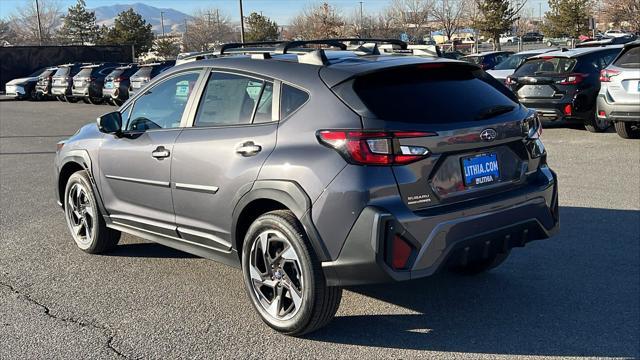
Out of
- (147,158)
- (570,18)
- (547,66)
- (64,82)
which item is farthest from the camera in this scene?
(570,18)

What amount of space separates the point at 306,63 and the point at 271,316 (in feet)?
5.26

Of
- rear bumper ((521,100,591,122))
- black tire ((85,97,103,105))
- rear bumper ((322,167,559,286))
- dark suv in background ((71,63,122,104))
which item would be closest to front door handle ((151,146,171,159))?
rear bumper ((322,167,559,286))

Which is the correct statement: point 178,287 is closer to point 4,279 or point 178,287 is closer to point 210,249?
point 210,249

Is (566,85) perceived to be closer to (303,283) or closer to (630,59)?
(630,59)

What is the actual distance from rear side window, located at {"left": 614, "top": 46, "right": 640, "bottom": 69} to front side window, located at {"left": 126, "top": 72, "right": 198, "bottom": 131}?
8180 mm

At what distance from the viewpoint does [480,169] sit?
12.8 ft

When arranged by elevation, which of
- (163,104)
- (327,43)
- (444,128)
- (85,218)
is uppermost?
(327,43)

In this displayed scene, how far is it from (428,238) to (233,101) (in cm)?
170

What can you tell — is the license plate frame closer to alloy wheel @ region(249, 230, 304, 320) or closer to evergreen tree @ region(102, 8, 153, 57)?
alloy wheel @ region(249, 230, 304, 320)

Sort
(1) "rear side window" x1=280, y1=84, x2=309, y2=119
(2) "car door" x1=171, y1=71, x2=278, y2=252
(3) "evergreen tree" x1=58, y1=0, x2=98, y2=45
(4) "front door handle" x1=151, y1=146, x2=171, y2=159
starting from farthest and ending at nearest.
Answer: (3) "evergreen tree" x1=58, y1=0, x2=98, y2=45 → (4) "front door handle" x1=151, y1=146, x2=171, y2=159 → (2) "car door" x1=171, y1=71, x2=278, y2=252 → (1) "rear side window" x1=280, y1=84, x2=309, y2=119

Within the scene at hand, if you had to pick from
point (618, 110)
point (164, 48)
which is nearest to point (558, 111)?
point (618, 110)

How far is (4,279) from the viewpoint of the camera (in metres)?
5.22

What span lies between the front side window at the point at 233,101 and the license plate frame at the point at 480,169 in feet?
4.11

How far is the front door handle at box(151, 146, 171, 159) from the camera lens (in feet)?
15.5
